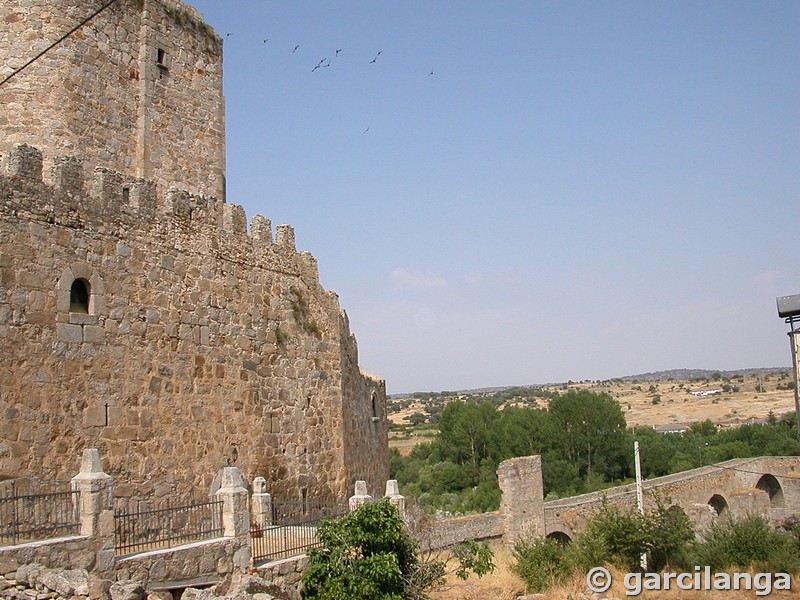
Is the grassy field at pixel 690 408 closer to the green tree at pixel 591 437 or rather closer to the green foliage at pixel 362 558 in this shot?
the green tree at pixel 591 437

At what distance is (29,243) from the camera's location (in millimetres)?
11211

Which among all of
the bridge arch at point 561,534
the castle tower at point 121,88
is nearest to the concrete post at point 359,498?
the castle tower at point 121,88

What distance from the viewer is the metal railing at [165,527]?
1108 cm


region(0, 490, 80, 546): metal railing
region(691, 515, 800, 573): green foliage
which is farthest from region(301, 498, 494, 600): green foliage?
region(691, 515, 800, 573): green foliage

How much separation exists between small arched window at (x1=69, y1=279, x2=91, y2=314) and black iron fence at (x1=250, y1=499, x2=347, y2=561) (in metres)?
4.10

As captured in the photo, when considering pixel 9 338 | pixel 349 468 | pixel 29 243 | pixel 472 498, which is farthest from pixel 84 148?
pixel 472 498

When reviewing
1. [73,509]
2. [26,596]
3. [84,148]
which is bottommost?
[26,596]

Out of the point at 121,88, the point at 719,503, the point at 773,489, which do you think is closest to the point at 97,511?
the point at 121,88

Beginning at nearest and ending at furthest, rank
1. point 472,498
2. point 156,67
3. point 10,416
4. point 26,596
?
point 26,596 → point 10,416 → point 156,67 → point 472,498

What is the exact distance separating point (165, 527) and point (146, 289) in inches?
142

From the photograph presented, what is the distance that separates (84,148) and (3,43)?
207 centimetres

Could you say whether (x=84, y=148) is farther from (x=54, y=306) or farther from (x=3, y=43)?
(x=54, y=306)

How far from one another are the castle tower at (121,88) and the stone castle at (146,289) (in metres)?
0.03

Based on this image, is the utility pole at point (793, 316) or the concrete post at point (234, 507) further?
the utility pole at point (793, 316)
